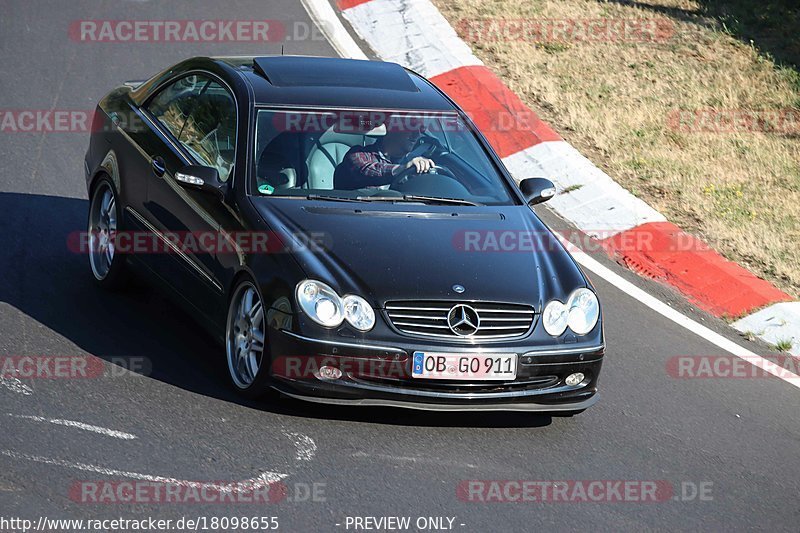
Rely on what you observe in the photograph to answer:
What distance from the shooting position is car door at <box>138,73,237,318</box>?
7105 mm

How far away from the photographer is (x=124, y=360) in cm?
705

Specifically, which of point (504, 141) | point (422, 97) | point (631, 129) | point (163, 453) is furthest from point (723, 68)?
point (163, 453)

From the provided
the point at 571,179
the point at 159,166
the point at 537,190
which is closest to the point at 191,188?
the point at 159,166

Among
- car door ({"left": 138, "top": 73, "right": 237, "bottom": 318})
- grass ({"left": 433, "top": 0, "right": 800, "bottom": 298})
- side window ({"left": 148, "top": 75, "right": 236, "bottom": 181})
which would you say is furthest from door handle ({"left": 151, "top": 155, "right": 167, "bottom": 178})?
grass ({"left": 433, "top": 0, "right": 800, "bottom": 298})

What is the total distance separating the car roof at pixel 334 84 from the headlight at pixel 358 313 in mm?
1690

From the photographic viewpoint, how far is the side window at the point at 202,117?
7.49m

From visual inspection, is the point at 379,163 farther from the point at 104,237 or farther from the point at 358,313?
the point at 104,237

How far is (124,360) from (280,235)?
1.18m

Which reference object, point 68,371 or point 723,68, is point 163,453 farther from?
point 723,68

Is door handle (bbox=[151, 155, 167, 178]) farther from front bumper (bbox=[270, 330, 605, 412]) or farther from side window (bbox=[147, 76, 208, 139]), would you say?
front bumper (bbox=[270, 330, 605, 412])

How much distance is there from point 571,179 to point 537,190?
3.29 metres

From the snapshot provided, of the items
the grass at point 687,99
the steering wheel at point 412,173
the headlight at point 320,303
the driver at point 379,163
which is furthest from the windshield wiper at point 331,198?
the grass at point 687,99

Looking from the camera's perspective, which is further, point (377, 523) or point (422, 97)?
point (422, 97)

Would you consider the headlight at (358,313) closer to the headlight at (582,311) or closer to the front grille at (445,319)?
the front grille at (445,319)
